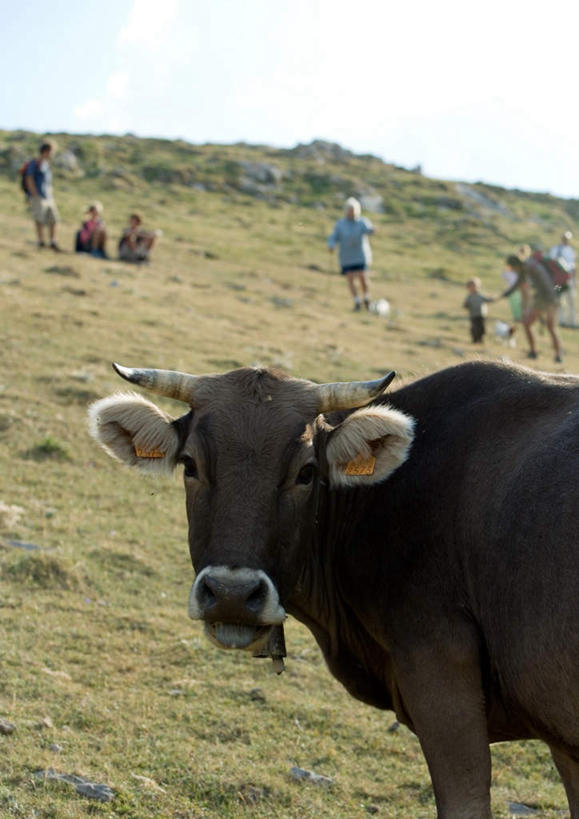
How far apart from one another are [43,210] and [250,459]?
1852cm

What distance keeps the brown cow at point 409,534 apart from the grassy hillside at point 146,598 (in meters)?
1.00

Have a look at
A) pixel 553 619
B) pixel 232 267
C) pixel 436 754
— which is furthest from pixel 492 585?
pixel 232 267

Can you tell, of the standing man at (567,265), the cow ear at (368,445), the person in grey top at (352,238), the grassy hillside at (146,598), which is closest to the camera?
the cow ear at (368,445)

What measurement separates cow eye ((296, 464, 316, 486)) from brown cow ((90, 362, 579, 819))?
0.04 ft

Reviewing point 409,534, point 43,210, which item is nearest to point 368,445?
point 409,534

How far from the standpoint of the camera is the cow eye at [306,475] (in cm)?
530

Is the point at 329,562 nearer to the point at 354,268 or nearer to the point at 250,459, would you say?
the point at 250,459

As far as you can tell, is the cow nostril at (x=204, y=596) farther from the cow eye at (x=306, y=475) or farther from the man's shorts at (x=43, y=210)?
the man's shorts at (x=43, y=210)

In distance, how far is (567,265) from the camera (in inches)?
979

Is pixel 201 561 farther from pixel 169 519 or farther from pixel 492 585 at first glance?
pixel 169 519

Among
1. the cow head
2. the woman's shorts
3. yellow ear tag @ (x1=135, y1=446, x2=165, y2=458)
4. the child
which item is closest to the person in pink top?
the woman's shorts

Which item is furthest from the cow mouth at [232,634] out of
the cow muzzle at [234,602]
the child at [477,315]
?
the child at [477,315]

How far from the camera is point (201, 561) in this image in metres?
5.02

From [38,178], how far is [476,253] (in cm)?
2958
